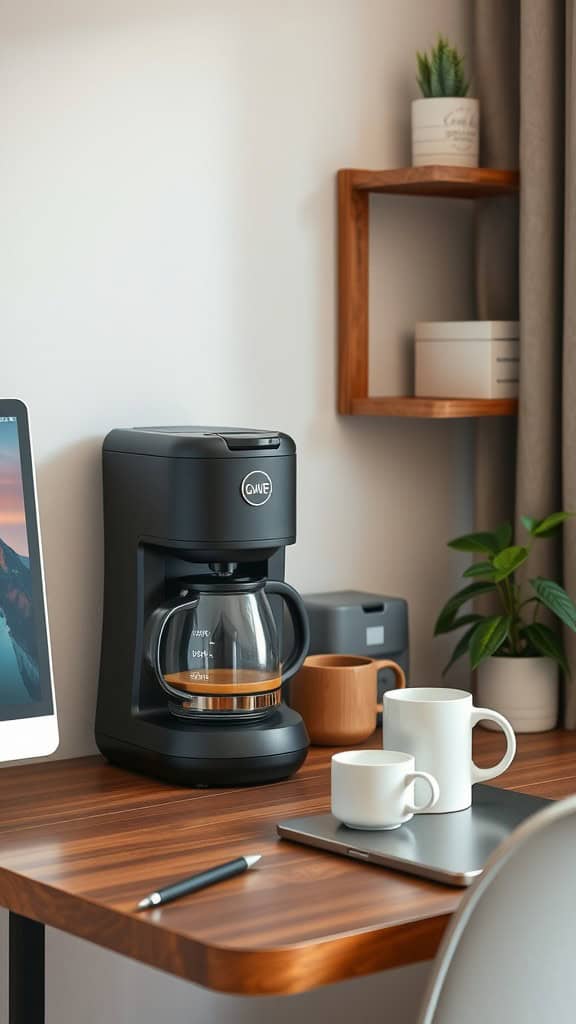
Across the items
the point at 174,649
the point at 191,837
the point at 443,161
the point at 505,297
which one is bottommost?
the point at 191,837

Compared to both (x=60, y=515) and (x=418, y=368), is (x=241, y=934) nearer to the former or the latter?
(x=60, y=515)

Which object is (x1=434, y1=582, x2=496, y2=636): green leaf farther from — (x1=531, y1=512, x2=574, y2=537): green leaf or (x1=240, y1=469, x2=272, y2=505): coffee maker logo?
(x1=240, y1=469, x2=272, y2=505): coffee maker logo

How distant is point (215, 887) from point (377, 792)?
0.20m

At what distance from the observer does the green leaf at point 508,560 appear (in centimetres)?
201

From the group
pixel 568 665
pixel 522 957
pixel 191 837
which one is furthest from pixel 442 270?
pixel 522 957

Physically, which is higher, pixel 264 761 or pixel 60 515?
pixel 60 515

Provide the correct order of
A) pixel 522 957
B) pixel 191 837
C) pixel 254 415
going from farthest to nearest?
1. pixel 254 415
2. pixel 191 837
3. pixel 522 957

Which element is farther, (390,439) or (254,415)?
(390,439)

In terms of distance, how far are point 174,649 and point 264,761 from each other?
18 centimetres

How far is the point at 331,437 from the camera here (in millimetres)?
2125

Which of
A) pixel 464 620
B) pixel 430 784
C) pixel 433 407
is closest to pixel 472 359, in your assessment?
pixel 433 407

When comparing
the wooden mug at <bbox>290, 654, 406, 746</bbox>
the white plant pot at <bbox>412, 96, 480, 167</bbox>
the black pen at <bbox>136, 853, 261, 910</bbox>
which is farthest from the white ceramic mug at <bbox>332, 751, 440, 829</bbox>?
the white plant pot at <bbox>412, 96, 480, 167</bbox>

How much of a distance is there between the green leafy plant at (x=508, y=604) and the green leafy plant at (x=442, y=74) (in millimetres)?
617

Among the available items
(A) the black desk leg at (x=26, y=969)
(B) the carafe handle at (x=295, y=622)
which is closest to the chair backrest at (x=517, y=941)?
(A) the black desk leg at (x=26, y=969)
